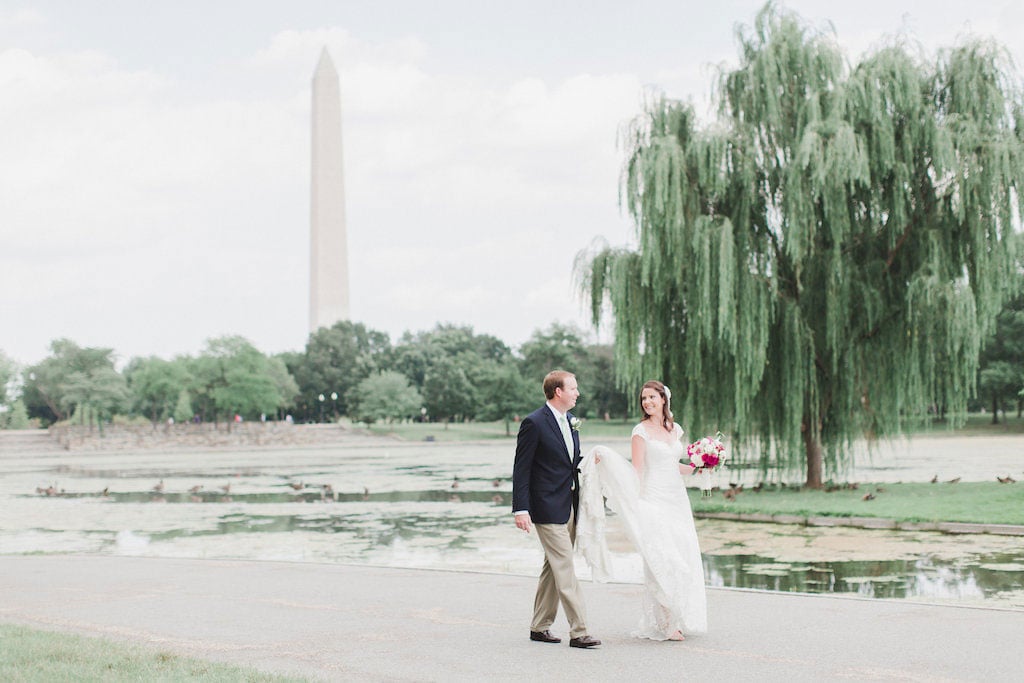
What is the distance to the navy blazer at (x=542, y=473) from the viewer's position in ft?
22.0

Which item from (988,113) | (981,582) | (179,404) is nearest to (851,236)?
(988,113)

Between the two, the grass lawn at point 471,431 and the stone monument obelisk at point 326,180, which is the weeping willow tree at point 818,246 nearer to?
the grass lawn at point 471,431

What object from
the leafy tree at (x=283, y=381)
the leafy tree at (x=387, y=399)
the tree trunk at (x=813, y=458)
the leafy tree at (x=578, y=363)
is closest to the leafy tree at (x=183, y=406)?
the leafy tree at (x=283, y=381)

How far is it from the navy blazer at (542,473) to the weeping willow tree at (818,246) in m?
11.8

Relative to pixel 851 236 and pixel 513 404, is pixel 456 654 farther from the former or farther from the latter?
pixel 513 404

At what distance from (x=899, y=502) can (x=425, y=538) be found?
7830mm

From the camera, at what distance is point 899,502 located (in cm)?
1680

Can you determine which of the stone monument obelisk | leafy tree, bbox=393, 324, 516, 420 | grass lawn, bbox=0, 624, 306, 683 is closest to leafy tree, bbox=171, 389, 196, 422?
the stone monument obelisk

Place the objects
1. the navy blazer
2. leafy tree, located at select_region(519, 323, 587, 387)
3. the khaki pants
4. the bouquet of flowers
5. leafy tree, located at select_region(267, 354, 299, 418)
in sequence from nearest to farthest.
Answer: the khaki pants
the navy blazer
the bouquet of flowers
leafy tree, located at select_region(519, 323, 587, 387)
leafy tree, located at select_region(267, 354, 299, 418)

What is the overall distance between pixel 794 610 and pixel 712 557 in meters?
4.54

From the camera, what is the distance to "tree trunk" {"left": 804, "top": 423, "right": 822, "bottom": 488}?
65.5 feet

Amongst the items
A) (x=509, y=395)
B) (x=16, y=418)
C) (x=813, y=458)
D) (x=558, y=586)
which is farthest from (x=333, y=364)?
(x=558, y=586)

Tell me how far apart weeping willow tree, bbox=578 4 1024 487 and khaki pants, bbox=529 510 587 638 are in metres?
12.0

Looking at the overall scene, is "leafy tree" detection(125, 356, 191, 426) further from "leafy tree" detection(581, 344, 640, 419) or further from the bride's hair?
the bride's hair
